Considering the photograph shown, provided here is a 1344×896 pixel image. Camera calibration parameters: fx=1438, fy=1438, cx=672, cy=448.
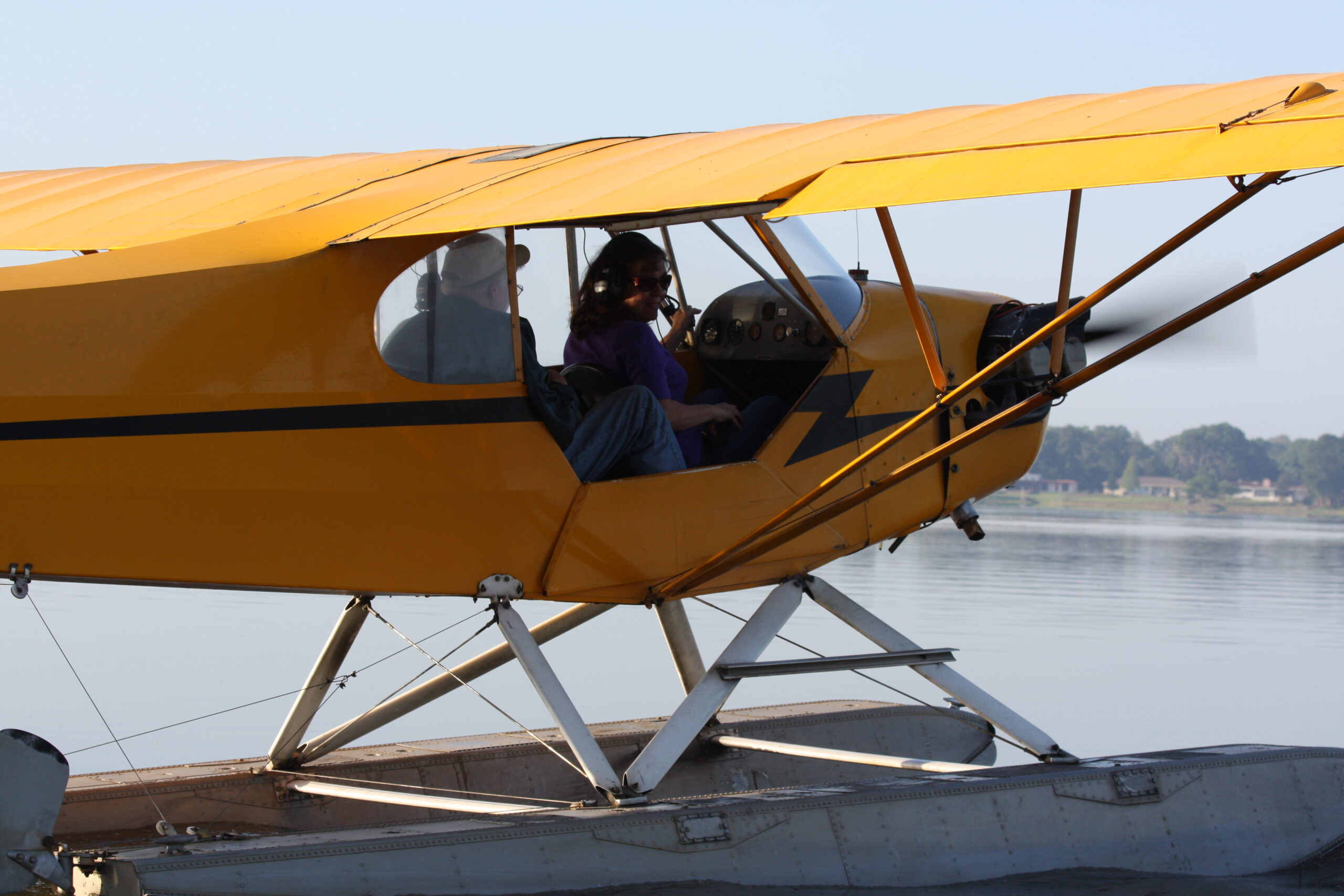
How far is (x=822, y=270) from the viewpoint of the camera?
6.14 meters

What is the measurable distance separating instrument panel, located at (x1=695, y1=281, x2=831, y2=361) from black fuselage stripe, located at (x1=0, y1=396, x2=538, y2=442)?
1.59 m

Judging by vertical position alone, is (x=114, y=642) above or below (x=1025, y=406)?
below

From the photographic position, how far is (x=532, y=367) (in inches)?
198

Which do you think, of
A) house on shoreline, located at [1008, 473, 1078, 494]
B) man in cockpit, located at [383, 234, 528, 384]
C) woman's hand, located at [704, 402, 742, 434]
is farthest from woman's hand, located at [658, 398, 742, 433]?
house on shoreline, located at [1008, 473, 1078, 494]

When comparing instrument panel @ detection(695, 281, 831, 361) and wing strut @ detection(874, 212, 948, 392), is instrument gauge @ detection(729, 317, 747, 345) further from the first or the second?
wing strut @ detection(874, 212, 948, 392)

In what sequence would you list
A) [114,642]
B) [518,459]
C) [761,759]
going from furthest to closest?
[114,642]
[761,759]
[518,459]

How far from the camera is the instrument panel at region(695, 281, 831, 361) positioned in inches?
242

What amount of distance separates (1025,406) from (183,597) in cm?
1215

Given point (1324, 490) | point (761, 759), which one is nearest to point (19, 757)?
point (761, 759)

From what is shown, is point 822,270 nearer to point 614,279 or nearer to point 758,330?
point 758,330

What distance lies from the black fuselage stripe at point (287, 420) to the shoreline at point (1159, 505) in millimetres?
58678

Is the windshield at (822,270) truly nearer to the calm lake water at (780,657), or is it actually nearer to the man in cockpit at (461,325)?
the man in cockpit at (461,325)

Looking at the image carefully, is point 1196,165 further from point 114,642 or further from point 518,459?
point 114,642

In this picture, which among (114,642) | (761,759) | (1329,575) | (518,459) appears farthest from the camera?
(1329,575)
